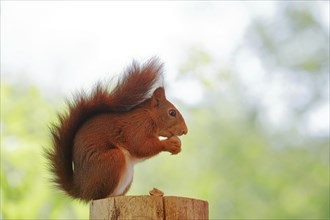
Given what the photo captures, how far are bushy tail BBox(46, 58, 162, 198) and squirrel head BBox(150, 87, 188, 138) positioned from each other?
0.16ft

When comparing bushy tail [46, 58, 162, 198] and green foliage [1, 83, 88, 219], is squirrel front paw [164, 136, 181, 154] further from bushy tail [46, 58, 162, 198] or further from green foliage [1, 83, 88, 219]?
green foliage [1, 83, 88, 219]

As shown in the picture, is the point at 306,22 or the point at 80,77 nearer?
the point at 80,77

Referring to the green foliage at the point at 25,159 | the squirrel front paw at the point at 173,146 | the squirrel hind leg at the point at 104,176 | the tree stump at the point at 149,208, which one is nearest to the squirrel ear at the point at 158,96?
the squirrel front paw at the point at 173,146

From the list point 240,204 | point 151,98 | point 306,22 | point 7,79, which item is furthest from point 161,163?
point 151,98

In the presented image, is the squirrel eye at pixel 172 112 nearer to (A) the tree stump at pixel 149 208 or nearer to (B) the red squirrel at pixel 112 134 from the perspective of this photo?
(B) the red squirrel at pixel 112 134

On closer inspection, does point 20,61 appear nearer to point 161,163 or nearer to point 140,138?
point 161,163

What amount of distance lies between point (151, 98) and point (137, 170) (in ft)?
8.09

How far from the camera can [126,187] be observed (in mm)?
2031

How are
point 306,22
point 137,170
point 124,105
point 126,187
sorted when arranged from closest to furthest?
point 126,187
point 124,105
point 137,170
point 306,22

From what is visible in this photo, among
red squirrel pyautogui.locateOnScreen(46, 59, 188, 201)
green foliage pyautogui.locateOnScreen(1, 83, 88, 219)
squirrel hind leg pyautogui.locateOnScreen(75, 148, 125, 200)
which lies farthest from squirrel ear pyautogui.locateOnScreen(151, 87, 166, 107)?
green foliage pyautogui.locateOnScreen(1, 83, 88, 219)

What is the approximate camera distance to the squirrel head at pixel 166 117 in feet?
7.06

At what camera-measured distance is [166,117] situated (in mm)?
2160

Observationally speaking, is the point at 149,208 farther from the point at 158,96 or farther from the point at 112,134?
the point at 158,96

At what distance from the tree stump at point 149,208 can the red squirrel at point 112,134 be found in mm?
210
